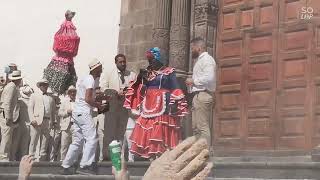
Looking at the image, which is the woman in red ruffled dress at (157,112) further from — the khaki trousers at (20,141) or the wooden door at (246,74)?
the khaki trousers at (20,141)

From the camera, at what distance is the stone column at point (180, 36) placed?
42.2ft

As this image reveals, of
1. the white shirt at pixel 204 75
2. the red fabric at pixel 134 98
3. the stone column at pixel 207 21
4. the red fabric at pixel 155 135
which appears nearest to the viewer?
the red fabric at pixel 155 135

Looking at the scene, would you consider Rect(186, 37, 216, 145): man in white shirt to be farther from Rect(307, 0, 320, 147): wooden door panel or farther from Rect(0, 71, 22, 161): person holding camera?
Rect(0, 71, 22, 161): person holding camera

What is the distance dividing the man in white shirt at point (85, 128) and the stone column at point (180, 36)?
3.81m

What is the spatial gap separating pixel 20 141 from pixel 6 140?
2.02 ft

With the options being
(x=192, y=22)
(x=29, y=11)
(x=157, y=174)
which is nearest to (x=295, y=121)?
(x=192, y=22)

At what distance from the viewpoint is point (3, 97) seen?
11750 millimetres

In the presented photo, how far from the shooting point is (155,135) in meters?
8.74

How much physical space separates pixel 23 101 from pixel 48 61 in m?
2.90

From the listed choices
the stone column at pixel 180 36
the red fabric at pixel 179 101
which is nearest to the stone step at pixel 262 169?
the red fabric at pixel 179 101

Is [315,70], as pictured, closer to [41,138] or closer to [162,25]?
[162,25]

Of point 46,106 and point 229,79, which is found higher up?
point 229,79

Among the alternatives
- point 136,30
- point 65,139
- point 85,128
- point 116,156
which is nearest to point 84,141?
point 85,128

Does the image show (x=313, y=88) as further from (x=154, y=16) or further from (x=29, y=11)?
(x=29, y=11)
